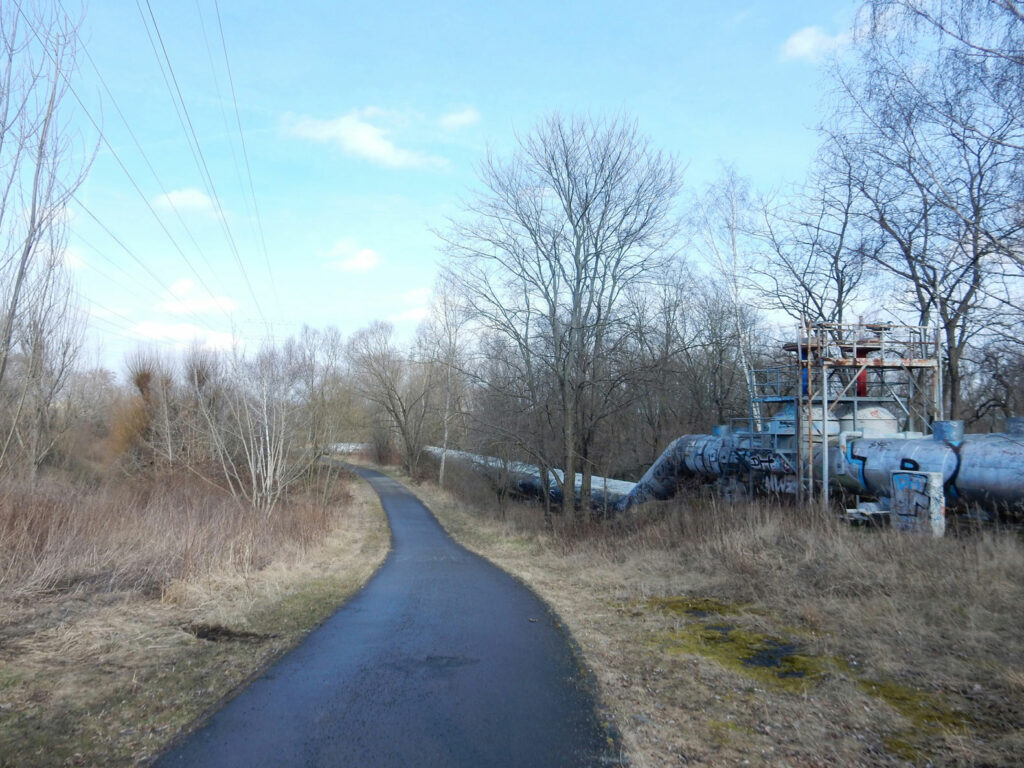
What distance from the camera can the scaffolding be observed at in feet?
51.0

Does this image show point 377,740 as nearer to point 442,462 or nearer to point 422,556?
point 422,556

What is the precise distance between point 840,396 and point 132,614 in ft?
45.2

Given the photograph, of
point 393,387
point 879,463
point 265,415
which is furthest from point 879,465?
point 393,387

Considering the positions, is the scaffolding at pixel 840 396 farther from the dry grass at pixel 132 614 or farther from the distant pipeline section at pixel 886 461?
the dry grass at pixel 132 614

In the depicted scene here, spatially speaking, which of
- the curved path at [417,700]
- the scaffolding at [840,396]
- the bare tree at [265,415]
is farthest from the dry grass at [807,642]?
the bare tree at [265,415]

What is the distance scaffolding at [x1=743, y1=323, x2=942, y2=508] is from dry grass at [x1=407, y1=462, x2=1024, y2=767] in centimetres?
255

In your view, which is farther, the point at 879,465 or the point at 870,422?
the point at 870,422

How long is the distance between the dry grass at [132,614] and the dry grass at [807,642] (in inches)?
137

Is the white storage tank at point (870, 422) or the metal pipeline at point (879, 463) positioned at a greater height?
the white storage tank at point (870, 422)

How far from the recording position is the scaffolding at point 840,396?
611 inches

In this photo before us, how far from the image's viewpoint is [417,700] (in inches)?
228

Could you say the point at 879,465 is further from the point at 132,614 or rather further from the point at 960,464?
the point at 132,614

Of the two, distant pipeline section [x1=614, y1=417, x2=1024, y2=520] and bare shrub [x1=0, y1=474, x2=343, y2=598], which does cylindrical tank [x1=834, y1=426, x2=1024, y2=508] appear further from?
bare shrub [x1=0, y1=474, x2=343, y2=598]

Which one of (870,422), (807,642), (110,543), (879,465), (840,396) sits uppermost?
(840,396)
